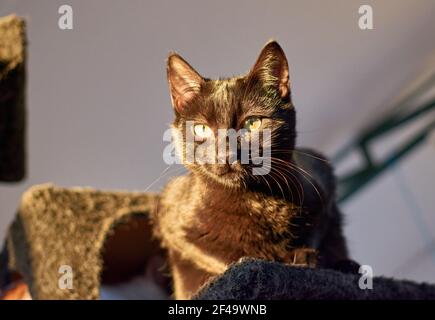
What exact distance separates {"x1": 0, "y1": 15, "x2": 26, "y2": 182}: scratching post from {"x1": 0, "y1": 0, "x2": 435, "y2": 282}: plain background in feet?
0.60

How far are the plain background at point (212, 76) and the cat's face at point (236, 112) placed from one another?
0.54 feet

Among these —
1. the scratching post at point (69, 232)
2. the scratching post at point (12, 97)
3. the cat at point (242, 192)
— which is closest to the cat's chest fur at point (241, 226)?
the cat at point (242, 192)

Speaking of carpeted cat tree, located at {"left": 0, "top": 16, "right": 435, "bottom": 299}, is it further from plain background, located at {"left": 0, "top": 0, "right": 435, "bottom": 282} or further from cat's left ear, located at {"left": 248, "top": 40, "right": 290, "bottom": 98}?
cat's left ear, located at {"left": 248, "top": 40, "right": 290, "bottom": 98}

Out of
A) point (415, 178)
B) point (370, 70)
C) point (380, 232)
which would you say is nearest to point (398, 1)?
point (370, 70)

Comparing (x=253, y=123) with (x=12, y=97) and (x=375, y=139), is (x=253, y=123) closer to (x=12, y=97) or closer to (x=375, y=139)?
(x=12, y=97)

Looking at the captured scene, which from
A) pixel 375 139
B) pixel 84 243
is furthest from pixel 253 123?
pixel 375 139

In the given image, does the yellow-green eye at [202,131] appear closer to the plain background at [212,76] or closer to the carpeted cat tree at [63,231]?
the plain background at [212,76]

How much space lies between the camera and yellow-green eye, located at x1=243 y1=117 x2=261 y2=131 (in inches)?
38.6

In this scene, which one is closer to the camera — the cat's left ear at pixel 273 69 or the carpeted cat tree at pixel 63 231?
the cat's left ear at pixel 273 69

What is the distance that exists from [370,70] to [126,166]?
1.05 metres

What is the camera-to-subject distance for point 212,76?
A: 1.27 metres

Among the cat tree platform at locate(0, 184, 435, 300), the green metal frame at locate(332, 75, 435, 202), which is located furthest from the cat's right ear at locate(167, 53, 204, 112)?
the green metal frame at locate(332, 75, 435, 202)

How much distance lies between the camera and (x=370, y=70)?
2.28m

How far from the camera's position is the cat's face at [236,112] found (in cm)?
96
